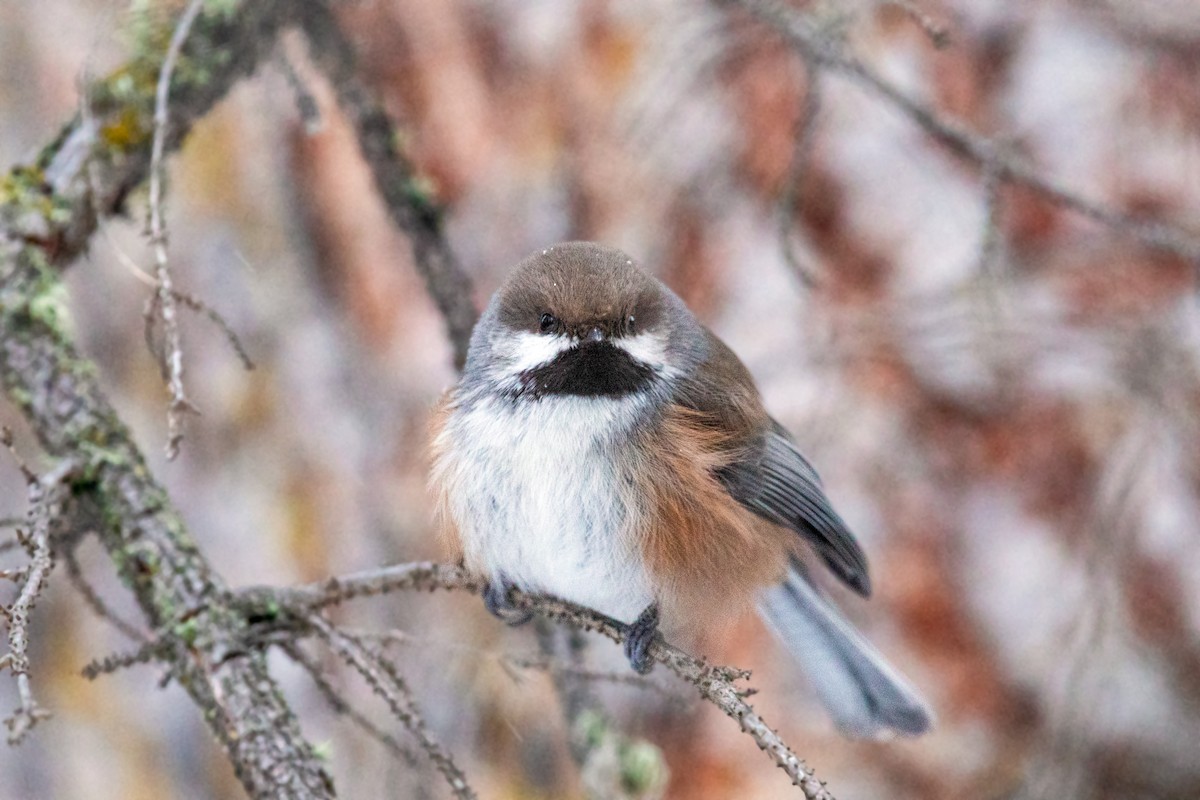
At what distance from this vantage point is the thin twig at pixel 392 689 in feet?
7.32

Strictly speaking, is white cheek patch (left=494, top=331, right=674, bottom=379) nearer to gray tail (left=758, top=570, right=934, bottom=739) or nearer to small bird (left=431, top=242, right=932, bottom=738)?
small bird (left=431, top=242, right=932, bottom=738)

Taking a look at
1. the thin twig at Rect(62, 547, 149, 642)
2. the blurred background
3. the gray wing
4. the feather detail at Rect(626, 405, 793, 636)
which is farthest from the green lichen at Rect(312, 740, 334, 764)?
the blurred background

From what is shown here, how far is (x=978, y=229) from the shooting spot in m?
4.84

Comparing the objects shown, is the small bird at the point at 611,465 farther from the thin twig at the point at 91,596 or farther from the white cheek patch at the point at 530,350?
the thin twig at the point at 91,596

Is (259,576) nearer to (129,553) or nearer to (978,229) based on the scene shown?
(129,553)

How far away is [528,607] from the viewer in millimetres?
2879

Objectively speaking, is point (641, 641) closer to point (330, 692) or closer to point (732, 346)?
point (330, 692)

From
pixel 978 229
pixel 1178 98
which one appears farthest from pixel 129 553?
pixel 1178 98

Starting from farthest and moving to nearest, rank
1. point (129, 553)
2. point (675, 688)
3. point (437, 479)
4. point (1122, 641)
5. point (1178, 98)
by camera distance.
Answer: point (1122, 641)
point (1178, 98)
point (437, 479)
point (675, 688)
point (129, 553)

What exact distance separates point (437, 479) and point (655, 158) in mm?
2185

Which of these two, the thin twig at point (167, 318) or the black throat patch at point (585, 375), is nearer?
the thin twig at point (167, 318)

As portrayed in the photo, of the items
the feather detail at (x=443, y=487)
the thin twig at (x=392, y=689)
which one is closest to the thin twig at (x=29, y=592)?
the thin twig at (x=392, y=689)

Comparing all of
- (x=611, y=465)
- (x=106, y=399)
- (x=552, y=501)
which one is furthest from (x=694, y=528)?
(x=106, y=399)

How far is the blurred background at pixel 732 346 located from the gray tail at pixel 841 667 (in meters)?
1.10
